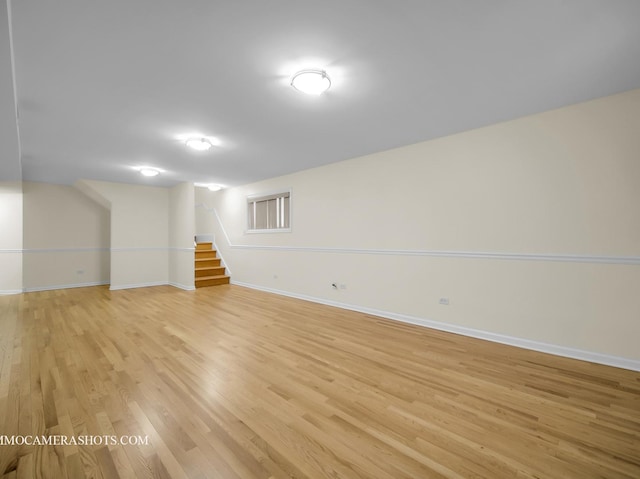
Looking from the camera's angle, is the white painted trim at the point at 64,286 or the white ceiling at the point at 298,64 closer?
the white ceiling at the point at 298,64

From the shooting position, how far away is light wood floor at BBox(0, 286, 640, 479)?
1.45 m

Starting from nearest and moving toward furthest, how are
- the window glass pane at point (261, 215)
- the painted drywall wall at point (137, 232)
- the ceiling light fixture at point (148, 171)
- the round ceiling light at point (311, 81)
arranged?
the round ceiling light at point (311, 81), the ceiling light fixture at point (148, 171), the window glass pane at point (261, 215), the painted drywall wall at point (137, 232)

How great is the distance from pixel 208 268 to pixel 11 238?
3.99 meters

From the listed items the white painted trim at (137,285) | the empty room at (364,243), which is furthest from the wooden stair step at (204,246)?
the empty room at (364,243)

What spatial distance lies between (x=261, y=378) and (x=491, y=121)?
358cm

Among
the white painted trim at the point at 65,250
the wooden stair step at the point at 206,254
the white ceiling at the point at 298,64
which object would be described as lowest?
the wooden stair step at the point at 206,254

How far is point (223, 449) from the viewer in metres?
1.53

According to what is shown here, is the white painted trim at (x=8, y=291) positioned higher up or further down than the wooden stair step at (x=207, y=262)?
further down

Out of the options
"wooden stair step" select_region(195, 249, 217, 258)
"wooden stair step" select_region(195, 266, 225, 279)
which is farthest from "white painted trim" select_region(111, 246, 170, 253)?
"wooden stair step" select_region(195, 266, 225, 279)

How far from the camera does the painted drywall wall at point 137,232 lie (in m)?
6.42

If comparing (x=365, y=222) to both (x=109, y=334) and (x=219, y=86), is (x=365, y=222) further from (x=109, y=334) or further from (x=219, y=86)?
(x=109, y=334)

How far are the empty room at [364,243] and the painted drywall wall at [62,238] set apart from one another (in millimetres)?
1651

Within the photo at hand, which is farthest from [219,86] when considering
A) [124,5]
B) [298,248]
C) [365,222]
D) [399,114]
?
[298,248]

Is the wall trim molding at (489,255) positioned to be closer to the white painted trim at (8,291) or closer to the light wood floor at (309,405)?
the light wood floor at (309,405)
